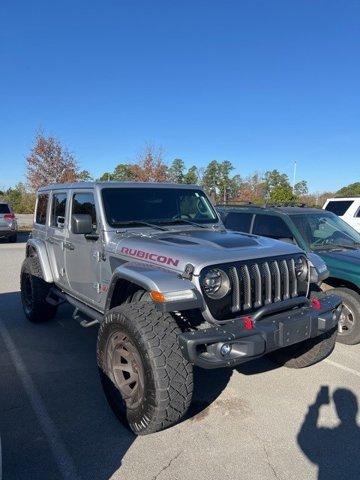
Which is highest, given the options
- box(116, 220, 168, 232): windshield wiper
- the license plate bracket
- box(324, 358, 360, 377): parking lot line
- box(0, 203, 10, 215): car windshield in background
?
box(116, 220, 168, 232): windshield wiper

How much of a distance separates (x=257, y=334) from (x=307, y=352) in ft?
4.99

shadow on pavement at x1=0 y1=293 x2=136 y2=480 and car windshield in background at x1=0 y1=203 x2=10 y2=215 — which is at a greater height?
car windshield in background at x1=0 y1=203 x2=10 y2=215

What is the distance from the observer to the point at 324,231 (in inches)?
248

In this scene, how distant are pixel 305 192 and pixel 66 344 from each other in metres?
56.5

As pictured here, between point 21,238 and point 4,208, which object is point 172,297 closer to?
point 4,208

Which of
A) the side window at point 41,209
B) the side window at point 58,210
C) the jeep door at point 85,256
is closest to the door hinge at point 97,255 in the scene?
the jeep door at point 85,256

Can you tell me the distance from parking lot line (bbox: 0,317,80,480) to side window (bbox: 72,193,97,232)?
67.9 inches

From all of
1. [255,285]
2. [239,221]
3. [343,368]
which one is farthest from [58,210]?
[343,368]

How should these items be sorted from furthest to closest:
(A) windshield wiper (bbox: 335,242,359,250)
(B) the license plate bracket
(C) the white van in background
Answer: (C) the white van in background → (A) windshield wiper (bbox: 335,242,359,250) → (B) the license plate bracket

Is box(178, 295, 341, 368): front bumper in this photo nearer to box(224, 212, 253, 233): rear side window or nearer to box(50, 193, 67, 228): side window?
box(50, 193, 67, 228): side window

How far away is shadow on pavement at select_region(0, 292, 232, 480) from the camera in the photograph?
2951 mm

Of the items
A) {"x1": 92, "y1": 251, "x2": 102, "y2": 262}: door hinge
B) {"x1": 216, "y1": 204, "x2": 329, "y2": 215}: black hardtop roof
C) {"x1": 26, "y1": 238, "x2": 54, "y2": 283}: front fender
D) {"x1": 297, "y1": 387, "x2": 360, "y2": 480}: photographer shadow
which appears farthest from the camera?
{"x1": 216, "y1": 204, "x2": 329, "y2": 215}: black hardtop roof

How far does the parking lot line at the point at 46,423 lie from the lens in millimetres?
2885

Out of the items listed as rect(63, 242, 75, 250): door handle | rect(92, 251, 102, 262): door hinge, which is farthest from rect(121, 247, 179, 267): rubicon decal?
rect(63, 242, 75, 250): door handle
